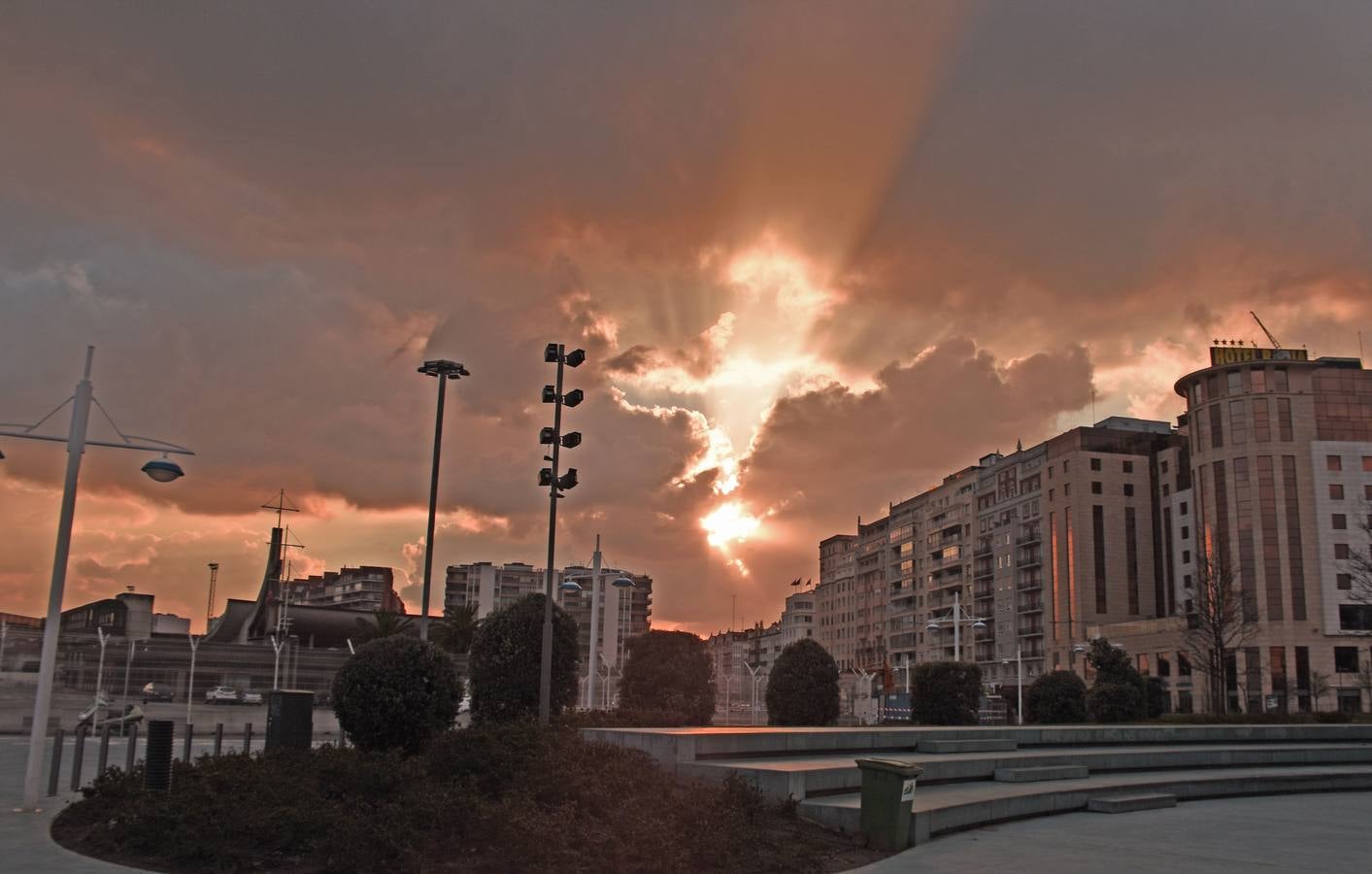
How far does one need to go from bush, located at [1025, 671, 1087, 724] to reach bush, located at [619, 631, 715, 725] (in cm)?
981

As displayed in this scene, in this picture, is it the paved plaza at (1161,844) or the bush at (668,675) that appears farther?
the bush at (668,675)

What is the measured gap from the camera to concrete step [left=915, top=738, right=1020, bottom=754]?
61.5 ft

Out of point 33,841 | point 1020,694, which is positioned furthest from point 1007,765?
point 1020,694

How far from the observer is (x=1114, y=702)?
1225 inches

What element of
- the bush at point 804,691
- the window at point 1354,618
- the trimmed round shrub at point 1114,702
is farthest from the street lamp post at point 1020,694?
the window at point 1354,618

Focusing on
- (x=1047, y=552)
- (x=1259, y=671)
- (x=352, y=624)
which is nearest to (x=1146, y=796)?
(x=1259, y=671)

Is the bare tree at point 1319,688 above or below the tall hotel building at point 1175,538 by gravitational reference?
below

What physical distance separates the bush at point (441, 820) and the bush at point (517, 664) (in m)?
9.66

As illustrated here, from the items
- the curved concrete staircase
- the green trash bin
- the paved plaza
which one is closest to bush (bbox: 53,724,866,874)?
the green trash bin

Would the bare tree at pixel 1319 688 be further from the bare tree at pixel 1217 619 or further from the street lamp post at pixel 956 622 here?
the street lamp post at pixel 956 622

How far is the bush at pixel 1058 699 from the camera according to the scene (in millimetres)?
31125

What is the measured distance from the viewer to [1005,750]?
19.9 m

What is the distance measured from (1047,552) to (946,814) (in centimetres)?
9772

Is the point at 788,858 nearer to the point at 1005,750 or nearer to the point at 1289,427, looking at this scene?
the point at 1005,750
